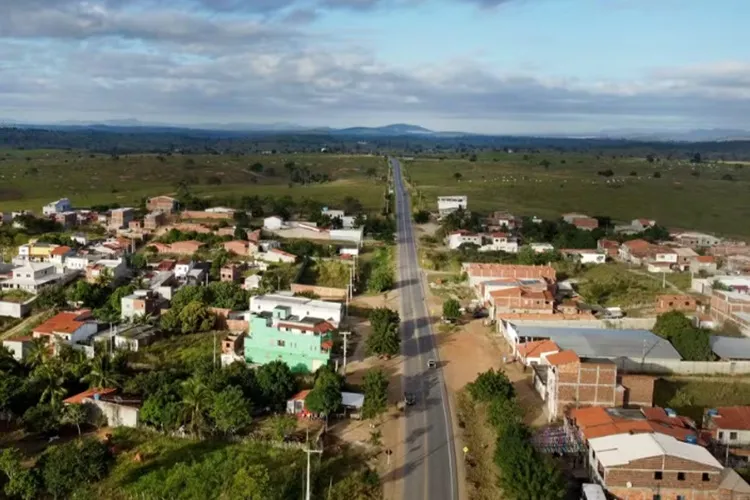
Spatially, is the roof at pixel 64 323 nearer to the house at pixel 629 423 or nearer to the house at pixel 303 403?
the house at pixel 303 403

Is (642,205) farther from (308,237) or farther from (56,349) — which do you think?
(56,349)

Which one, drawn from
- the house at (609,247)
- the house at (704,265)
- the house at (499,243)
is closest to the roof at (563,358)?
the house at (704,265)

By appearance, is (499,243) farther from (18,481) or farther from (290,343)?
(18,481)

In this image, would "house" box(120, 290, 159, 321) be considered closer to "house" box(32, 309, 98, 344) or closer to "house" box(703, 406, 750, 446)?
"house" box(32, 309, 98, 344)

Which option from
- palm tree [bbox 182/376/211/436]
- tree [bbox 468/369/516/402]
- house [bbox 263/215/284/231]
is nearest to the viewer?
palm tree [bbox 182/376/211/436]

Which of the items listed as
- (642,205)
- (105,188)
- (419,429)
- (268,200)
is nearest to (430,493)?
(419,429)

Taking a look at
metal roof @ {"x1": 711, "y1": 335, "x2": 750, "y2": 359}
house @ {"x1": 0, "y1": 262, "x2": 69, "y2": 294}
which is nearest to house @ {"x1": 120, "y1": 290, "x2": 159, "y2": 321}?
house @ {"x1": 0, "y1": 262, "x2": 69, "y2": 294}

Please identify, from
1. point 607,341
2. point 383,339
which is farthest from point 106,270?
point 607,341
